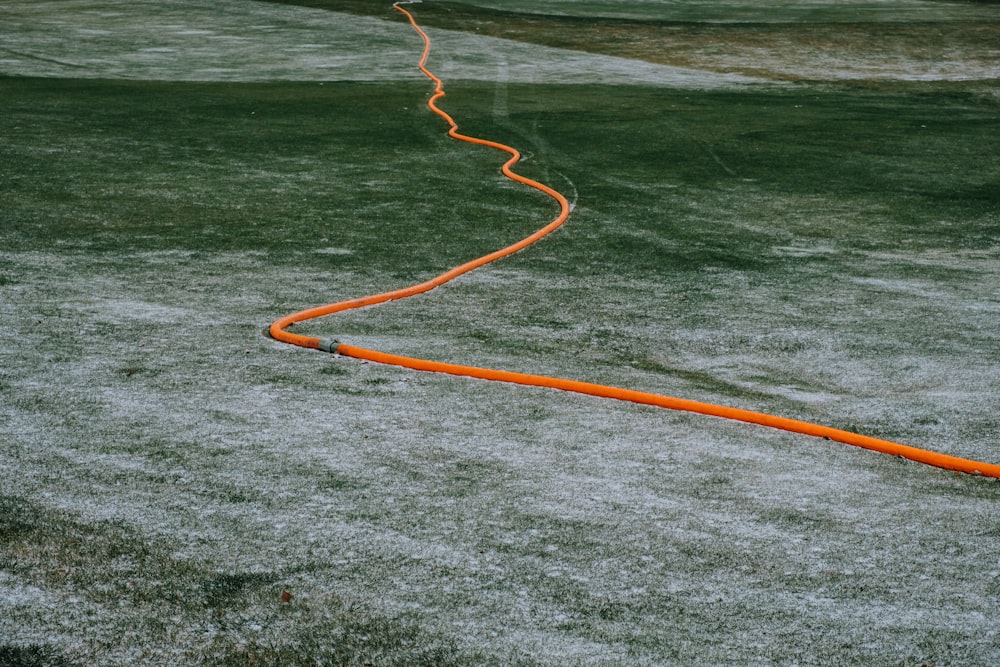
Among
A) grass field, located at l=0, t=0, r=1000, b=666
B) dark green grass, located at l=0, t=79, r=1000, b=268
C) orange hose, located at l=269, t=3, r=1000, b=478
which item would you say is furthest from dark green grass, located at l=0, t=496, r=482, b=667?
dark green grass, located at l=0, t=79, r=1000, b=268

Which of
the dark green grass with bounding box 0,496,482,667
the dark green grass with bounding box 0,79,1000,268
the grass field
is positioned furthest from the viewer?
the dark green grass with bounding box 0,79,1000,268

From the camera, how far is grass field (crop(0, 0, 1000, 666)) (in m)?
2.02

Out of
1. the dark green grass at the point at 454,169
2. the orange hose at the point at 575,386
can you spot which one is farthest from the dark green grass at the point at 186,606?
the dark green grass at the point at 454,169

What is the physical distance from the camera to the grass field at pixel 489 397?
2021 millimetres

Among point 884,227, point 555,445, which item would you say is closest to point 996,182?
point 884,227

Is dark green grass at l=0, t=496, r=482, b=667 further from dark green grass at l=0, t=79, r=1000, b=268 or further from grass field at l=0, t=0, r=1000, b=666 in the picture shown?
dark green grass at l=0, t=79, r=1000, b=268

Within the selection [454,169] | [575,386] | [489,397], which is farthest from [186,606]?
[454,169]

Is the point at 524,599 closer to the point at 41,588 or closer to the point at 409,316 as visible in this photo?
the point at 41,588

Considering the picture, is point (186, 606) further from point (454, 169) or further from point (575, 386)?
point (454, 169)

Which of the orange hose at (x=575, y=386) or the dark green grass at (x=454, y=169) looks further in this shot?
the dark green grass at (x=454, y=169)

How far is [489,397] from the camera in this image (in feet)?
10.2

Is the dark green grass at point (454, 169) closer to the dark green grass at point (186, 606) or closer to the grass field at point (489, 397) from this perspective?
the grass field at point (489, 397)

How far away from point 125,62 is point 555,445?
985 cm

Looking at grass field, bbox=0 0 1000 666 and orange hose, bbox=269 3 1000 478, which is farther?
orange hose, bbox=269 3 1000 478
